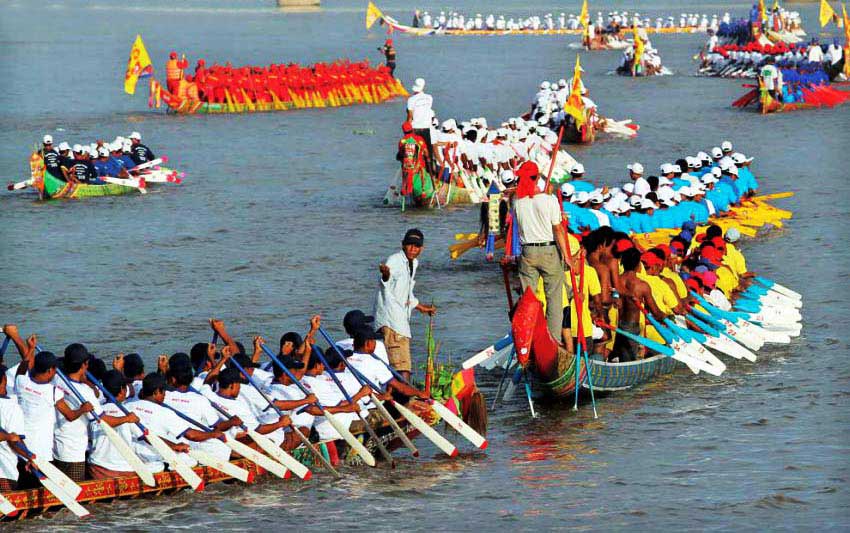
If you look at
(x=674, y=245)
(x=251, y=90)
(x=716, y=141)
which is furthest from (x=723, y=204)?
(x=251, y=90)

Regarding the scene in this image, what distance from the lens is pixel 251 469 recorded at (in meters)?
13.4

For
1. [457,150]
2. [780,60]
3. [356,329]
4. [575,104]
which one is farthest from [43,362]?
Result: [780,60]

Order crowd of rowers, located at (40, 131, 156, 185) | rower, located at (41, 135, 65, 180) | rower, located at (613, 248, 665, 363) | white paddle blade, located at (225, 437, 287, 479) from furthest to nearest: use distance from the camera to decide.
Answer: crowd of rowers, located at (40, 131, 156, 185) → rower, located at (41, 135, 65, 180) → rower, located at (613, 248, 665, 363) → white paddle blade, located at (225, 437, 287, 479)

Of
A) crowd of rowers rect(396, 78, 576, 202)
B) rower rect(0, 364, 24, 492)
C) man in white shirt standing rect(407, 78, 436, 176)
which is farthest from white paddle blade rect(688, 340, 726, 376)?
man in white shirt standing rect(407, 78, 436, 176)

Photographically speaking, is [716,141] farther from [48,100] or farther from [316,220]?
[48,100]

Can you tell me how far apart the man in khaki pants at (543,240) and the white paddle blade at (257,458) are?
3.64 m

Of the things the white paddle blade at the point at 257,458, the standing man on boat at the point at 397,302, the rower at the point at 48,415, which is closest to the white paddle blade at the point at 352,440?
the white paddle blade at the point at 257,458

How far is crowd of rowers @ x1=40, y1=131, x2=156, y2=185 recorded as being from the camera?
3048cm

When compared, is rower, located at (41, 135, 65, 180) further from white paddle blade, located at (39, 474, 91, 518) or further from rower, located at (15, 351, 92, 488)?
white paddle blade, located at (39, 474, 91, 518)

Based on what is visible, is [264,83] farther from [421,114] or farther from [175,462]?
[175,462]

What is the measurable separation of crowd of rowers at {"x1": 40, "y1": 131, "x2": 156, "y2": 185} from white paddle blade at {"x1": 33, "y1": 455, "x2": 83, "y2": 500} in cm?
1857

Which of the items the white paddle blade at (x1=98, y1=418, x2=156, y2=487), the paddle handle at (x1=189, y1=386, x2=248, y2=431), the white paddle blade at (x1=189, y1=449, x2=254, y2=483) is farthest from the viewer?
the paddle handle at (x1=189, y1=386, x2=248, y2=431)

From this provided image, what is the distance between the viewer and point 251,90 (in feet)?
159

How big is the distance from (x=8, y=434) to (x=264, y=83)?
37413 millimetres
